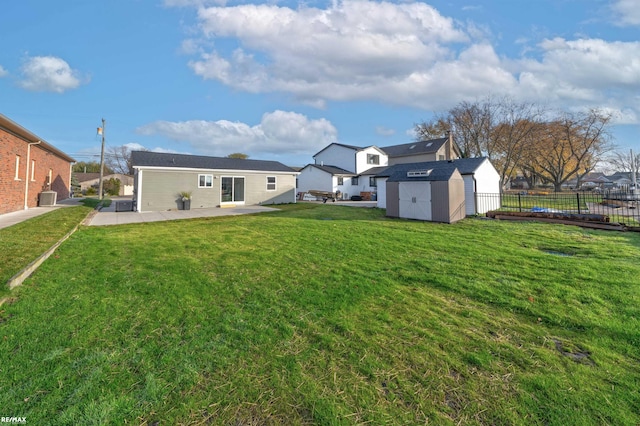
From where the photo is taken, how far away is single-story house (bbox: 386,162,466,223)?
43.2 ft

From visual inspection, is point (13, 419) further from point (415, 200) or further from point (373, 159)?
point (373, 159)

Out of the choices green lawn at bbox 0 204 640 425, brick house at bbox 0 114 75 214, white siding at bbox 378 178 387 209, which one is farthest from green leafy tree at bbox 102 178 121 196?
green lawn at bbox 0 204 640 425

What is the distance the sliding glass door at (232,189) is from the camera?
19312 millimetres

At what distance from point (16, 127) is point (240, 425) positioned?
17.6m

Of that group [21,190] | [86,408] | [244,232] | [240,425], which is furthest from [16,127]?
[240,425]

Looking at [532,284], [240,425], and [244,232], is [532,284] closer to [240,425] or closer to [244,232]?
[240,425]

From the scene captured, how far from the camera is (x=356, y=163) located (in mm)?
33000

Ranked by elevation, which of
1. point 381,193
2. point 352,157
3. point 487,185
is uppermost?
point 352,157

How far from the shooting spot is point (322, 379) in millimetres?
2424

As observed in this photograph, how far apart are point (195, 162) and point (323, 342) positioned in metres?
18.8

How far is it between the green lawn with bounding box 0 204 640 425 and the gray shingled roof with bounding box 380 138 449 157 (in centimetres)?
3097

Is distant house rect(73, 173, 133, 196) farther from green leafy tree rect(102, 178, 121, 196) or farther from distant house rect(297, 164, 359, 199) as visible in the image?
distant house rect(297, 164, 359, 199)

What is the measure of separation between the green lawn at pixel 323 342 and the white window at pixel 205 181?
12719mm

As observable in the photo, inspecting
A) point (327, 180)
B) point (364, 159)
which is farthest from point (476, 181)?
point (364, 159)
